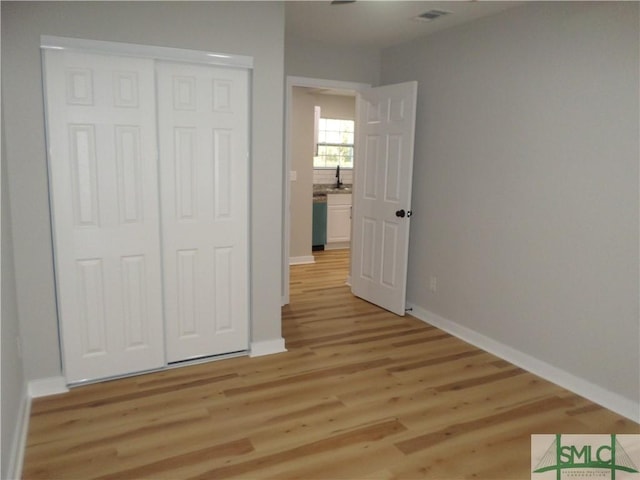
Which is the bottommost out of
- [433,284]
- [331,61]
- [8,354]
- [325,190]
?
[433,284]

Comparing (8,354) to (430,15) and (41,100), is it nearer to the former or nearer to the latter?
(41,100)

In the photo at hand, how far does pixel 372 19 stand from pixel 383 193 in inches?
60.2

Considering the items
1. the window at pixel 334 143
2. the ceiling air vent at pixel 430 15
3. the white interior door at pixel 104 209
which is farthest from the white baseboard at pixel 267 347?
the window at pixel 334 143

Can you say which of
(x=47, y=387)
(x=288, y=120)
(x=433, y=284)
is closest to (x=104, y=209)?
(x=47, y=387)

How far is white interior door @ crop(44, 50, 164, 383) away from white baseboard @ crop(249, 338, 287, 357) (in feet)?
2.34

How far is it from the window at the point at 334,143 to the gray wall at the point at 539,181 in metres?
3.40

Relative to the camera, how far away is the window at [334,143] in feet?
25.3

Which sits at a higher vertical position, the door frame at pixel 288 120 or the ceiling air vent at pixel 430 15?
the ceiling air vent at pixel 430 15

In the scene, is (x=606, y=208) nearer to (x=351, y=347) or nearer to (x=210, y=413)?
(x=351, y=347)

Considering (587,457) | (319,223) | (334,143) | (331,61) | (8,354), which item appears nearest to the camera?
(8,354)

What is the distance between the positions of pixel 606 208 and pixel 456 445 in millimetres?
1647

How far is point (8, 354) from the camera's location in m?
2.29

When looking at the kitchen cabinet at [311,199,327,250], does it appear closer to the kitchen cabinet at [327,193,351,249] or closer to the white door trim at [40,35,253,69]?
the kitchen cabinet at [327,193,351,249]

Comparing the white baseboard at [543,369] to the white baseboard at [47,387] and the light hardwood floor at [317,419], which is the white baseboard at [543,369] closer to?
the light hardwood floor at [317,419]
